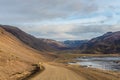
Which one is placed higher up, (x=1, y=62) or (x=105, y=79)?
(x=1, y=62)

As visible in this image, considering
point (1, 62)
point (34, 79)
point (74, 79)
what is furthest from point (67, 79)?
point (1, 62)

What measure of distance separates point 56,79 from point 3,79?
7228 millimetres

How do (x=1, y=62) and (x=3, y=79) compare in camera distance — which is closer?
(x=3, y=79)

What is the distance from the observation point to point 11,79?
135 ft

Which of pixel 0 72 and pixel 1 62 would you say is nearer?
pixel 0 72

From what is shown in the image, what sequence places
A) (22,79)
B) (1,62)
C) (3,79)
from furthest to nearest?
(1,62), (22,79), (3,79)

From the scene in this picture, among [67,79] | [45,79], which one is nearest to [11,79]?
[45,79]

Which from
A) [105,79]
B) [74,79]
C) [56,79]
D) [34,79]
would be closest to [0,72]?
[34,79]

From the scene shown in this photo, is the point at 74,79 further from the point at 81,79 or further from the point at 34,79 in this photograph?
the point at 34,79

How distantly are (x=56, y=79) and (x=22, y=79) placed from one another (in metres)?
4.87

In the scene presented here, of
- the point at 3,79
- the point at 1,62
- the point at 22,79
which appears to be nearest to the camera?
the point at 3,79

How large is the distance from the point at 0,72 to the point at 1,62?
8.67 m

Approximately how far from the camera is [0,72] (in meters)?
41.9

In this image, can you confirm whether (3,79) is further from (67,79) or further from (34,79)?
(67,79)
